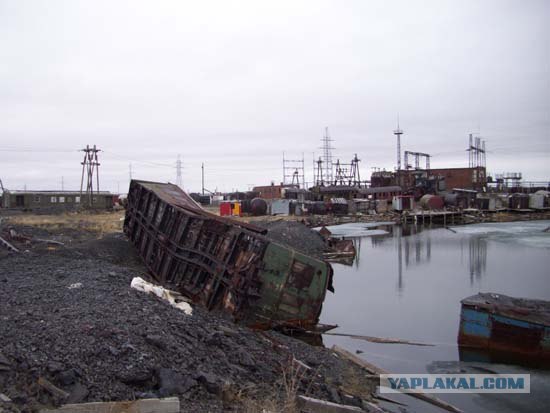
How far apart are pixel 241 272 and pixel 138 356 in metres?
4.84

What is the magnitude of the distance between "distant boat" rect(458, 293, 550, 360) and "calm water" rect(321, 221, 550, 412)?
42 cm

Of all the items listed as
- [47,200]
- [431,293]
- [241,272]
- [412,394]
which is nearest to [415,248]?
[431,293]

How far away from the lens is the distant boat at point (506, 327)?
10.6 m

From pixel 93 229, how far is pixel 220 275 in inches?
769

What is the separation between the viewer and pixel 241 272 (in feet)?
37.7

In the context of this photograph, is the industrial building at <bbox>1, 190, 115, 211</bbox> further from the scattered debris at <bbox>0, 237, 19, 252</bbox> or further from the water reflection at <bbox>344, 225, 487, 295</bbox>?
the scattered debris at <bbox>0, 237, 19, 252</bbox>

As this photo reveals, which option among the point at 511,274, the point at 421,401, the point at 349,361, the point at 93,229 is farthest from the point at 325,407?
the point at 93,229

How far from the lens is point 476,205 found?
68.1m

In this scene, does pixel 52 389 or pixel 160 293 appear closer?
pixel 52 389

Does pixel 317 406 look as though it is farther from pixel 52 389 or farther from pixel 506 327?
pixel 506 327

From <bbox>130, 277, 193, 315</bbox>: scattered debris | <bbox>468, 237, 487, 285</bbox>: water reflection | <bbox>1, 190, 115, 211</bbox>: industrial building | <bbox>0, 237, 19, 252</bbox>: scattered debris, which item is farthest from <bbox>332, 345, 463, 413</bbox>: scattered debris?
<bbox>1, 190, 115, 211</bbox>: industrial building

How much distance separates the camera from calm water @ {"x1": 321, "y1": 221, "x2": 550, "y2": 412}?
10500 mm

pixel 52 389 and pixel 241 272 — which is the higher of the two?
pixel 241 272

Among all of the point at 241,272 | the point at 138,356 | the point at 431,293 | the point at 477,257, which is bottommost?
the point at 431,293
